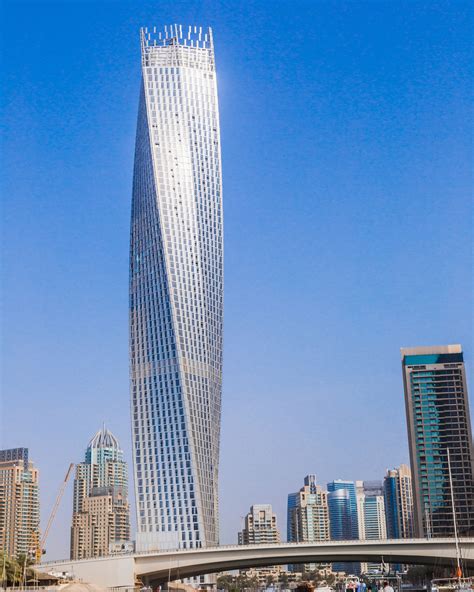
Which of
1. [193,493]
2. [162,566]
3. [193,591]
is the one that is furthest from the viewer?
[193,493]

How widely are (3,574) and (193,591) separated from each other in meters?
69.3

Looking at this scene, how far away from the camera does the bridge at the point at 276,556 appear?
14462 cm

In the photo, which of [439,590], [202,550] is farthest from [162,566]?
[439,590]

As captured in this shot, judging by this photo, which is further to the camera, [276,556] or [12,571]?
[276,556]

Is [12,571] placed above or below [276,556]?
above

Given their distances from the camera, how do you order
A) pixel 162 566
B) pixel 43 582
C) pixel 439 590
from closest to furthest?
1. pixel 439 590
2. pixel 43 582
3. pixel 162 566

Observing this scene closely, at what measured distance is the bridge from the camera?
144625mm

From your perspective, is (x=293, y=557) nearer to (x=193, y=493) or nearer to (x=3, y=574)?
(x=193, y=493)

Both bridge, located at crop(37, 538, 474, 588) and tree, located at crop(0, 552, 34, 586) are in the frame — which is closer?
tree, located at crop(0, 552, 34, 586)

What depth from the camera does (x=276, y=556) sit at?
502 feet

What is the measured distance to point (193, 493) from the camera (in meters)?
200

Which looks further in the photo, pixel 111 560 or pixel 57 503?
pixel 57 503

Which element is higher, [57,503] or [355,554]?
[57,503]

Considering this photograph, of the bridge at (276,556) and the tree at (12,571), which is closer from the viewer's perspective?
the tree at (12,571)
